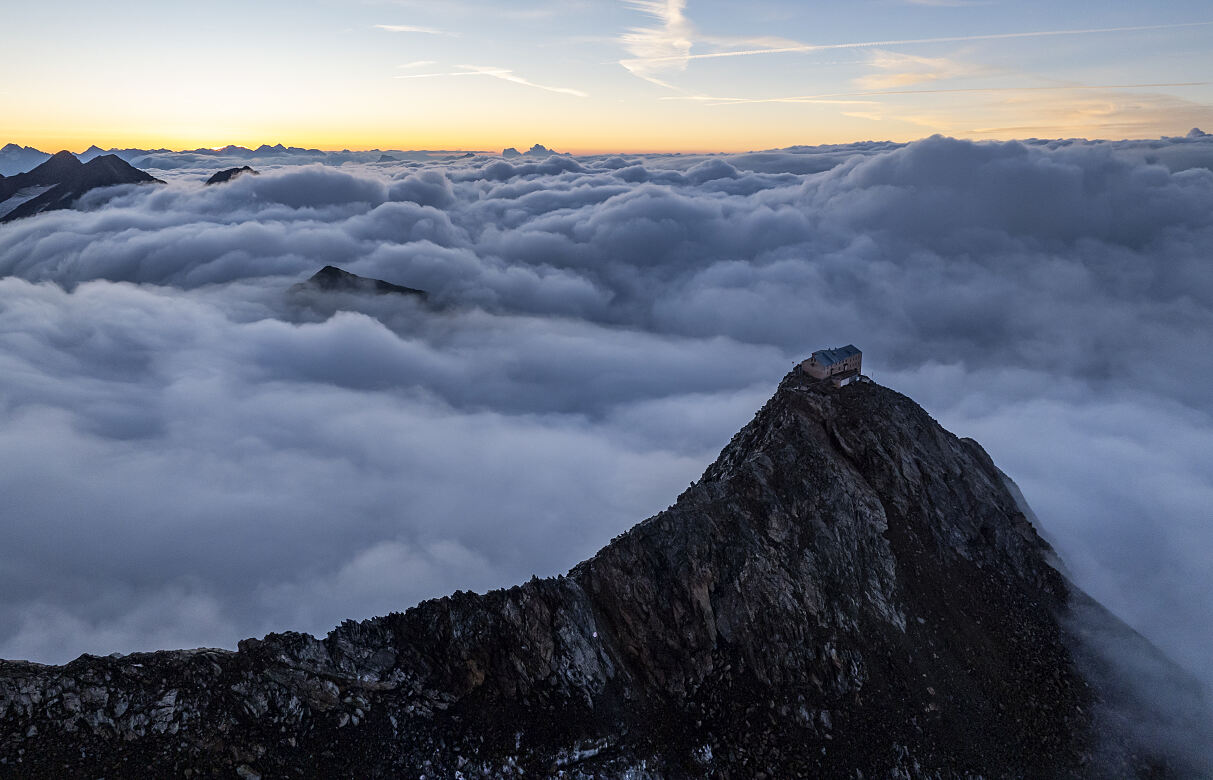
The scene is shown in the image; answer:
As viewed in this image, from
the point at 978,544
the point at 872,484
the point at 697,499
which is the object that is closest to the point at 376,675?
the point at 697,499

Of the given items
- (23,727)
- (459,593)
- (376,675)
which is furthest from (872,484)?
(23,727)

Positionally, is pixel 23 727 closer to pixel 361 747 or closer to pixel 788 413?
pixel 361 747

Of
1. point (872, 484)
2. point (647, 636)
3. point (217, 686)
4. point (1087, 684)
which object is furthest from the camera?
point (872, 484)

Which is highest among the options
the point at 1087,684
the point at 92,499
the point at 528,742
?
the point at 528,742

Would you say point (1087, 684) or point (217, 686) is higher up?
point (217, 686)

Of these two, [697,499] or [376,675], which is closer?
[376,675]

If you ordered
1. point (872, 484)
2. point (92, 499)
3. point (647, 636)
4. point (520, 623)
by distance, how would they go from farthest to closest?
point (92, 499) → point (872, 484) → point (647, 636) → point (520, 623)

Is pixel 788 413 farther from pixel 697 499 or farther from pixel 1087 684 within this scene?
pixel 1087 684
